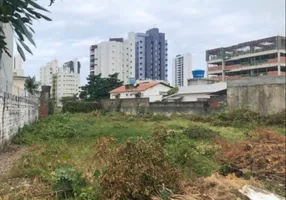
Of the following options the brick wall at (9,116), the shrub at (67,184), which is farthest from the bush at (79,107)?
the shrub at (67,184)

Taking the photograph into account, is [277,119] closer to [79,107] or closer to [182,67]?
[79,107]

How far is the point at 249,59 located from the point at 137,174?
49.7 m

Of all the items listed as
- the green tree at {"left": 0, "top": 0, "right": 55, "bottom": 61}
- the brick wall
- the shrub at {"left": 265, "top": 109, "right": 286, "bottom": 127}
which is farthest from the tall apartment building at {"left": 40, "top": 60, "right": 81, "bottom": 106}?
the green tree at {"left": 0, "top": 0, "right": 55, "bottom": 61}

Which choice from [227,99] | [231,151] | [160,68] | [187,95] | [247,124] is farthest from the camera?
[160,68]

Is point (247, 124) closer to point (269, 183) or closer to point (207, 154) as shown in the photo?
point (207, 154)

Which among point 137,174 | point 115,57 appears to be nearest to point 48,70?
point 115,57

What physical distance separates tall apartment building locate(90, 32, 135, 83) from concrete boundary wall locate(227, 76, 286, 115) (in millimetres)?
44127

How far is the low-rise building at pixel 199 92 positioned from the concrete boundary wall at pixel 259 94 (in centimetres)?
655

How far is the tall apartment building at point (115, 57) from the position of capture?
65.8 m

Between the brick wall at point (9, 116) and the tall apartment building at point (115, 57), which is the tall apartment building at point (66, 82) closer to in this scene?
the tall apartment building at point (115, 57)

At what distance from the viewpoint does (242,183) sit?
5.89 metres

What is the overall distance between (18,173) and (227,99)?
17524mm

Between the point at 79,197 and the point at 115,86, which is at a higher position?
the point at 115,86

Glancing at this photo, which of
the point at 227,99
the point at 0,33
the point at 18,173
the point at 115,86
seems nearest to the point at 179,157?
the point at 18,173
